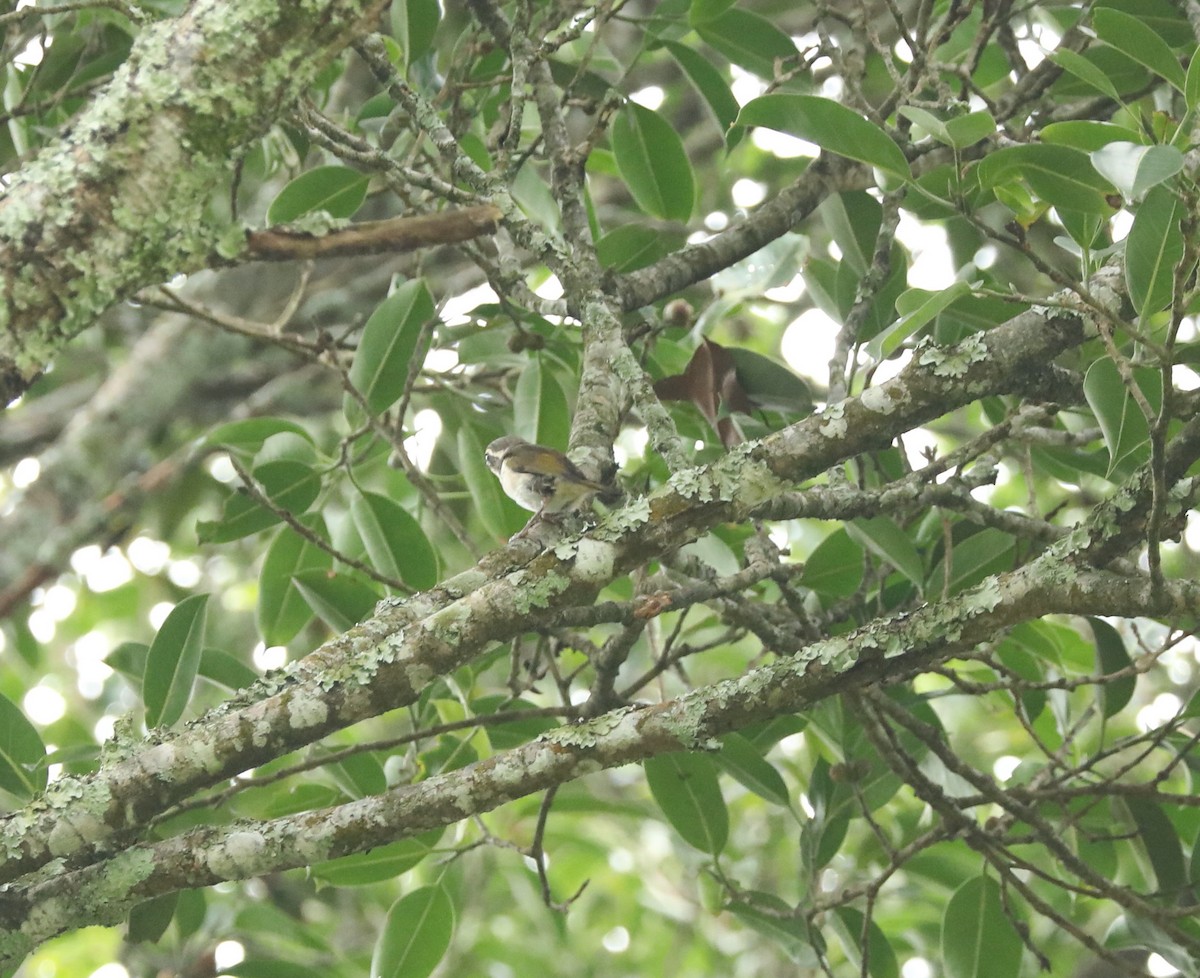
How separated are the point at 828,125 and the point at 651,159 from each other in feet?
3.78

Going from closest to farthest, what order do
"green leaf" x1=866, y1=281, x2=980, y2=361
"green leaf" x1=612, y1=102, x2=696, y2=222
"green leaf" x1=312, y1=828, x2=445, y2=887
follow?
"green leaf" x1=866, y1=281, x2=980, y2=361 → "green leaf" x1=312, y1=828, x2=445, y2=887 → "green leaf" x1=612, y1=102, x2=696, y2=222

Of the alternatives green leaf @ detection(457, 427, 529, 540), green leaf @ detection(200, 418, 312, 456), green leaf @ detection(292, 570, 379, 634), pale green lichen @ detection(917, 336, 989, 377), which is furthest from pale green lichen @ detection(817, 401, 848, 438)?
green leaf @ detection(200, 418, 312, 456)

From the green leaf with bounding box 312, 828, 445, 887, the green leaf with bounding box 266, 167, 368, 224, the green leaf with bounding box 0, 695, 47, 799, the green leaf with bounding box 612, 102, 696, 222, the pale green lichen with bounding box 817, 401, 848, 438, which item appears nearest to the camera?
the pale green lichen with bounding box 817, 401, 848, 438

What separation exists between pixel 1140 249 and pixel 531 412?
1330 millimetres

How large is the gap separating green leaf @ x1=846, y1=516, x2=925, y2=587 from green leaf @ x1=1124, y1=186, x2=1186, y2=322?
626mm

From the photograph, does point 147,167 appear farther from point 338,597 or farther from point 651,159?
point 651,159

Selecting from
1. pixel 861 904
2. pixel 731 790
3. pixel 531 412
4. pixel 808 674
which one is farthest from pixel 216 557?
pixel 808 674

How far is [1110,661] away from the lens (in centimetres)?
238

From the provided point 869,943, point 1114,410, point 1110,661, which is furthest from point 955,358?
point 869,943

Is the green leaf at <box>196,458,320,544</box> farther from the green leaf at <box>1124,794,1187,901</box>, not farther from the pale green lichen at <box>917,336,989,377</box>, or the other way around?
the green leaf at <box>1124,794,1187,901</box>

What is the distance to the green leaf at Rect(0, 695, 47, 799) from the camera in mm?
2164

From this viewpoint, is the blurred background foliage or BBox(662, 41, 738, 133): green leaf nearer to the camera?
the blurred background foliage

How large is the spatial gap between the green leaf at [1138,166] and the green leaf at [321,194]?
1668 millimetres

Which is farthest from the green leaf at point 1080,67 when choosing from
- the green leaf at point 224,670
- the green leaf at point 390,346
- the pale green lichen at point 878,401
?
the green leaf at point 224,670
